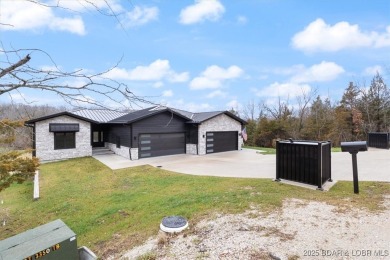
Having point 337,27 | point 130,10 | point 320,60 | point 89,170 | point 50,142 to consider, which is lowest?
point 89,170

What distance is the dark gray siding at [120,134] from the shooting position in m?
15.6

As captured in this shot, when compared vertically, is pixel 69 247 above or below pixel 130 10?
below

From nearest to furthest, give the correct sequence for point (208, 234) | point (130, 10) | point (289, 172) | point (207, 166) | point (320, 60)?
point (130, 10) → point (208, 234) → point (289, 172) → point (207, 166) → point (320, 60)

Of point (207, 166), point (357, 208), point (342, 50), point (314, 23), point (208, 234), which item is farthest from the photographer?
point (342, 50)

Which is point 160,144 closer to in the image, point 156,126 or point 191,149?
point 156,126

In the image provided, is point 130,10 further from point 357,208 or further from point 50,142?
point 50,142

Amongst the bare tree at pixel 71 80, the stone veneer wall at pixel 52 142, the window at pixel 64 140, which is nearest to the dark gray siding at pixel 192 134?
the stone veneer wall at pixel 52 142

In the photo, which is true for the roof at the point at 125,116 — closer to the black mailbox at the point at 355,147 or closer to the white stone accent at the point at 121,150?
the white stone accent at the point at 121,150

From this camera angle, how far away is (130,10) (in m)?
2.01

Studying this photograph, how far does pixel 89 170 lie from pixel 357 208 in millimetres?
12545

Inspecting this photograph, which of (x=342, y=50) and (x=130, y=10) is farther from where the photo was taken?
(x=342, y=50)

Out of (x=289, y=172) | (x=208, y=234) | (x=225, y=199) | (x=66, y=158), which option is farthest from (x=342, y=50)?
(x=66, y=158)

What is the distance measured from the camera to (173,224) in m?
4.68

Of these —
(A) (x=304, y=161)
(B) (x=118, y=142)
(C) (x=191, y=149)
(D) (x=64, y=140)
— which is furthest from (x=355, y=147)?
(D) (x=64, y=140)
